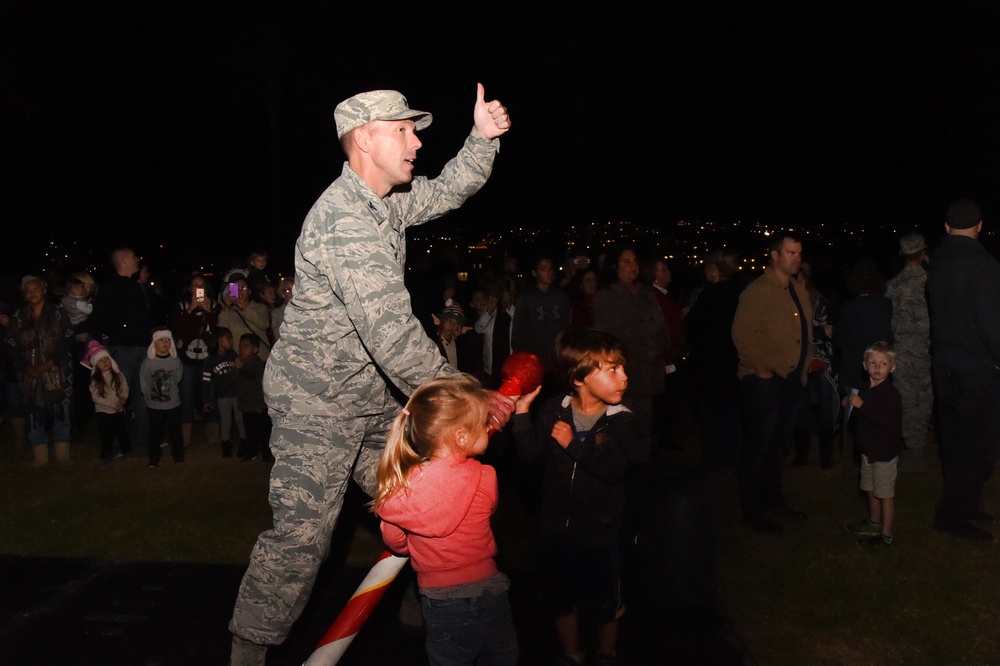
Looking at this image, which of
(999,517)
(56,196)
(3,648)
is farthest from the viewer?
(56,196)

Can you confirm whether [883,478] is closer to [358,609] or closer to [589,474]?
[589,474]

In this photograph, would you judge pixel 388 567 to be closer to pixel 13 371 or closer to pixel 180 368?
pixel 180 368

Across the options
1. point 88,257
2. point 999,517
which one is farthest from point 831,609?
point 88,257

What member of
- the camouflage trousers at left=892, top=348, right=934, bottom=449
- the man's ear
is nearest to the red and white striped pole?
the man's ear

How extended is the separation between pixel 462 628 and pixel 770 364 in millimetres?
3773

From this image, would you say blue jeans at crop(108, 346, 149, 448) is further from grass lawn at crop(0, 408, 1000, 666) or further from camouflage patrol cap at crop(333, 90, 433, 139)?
camouflage patrol cap at crop(333, 90, 433, 139)

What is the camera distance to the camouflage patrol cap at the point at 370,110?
12.4ft

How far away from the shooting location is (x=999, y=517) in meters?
6.76

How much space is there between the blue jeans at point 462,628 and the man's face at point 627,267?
16.1 ft

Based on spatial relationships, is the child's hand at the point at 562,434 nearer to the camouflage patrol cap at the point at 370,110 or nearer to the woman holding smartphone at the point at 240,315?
the camouflage patrol cap at the point at 370,110

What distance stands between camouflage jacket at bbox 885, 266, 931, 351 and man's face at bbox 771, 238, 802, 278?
95.4 inches

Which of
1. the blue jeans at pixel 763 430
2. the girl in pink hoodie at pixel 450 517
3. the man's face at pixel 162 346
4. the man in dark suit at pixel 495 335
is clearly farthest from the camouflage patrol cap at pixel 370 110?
the man's face at pixel 162 346

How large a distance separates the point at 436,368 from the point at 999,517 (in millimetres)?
5354

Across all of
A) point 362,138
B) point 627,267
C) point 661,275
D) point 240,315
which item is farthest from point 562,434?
point 240,315
